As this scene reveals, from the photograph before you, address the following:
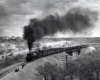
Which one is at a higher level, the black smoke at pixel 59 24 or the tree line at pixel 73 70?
the black smoke at pixel 59 24

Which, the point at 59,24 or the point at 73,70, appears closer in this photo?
the point at 73,70

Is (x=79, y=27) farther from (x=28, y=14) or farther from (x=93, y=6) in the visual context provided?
(x=28, y=14)

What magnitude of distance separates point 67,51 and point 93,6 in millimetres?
8399

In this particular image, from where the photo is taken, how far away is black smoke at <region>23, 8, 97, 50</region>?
1433cm

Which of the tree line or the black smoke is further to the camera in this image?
the black smoke

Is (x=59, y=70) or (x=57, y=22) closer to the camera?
(x=59, y=70)

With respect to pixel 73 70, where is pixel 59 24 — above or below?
above

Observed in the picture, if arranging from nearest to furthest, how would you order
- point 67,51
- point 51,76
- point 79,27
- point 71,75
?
point 51,76 → point 71,75 → point 79,27 → point 67,51

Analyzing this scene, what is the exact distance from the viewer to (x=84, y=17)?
50.9ft

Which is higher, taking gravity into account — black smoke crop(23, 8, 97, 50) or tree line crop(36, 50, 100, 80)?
black smoke crop(23, 8, 97, 50)

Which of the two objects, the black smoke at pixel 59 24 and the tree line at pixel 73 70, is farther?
the black smoke at pixel 59 24

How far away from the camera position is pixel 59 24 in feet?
56.6

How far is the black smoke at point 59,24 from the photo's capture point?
1433 centimetres

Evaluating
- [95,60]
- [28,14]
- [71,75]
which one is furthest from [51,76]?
[28,14]
